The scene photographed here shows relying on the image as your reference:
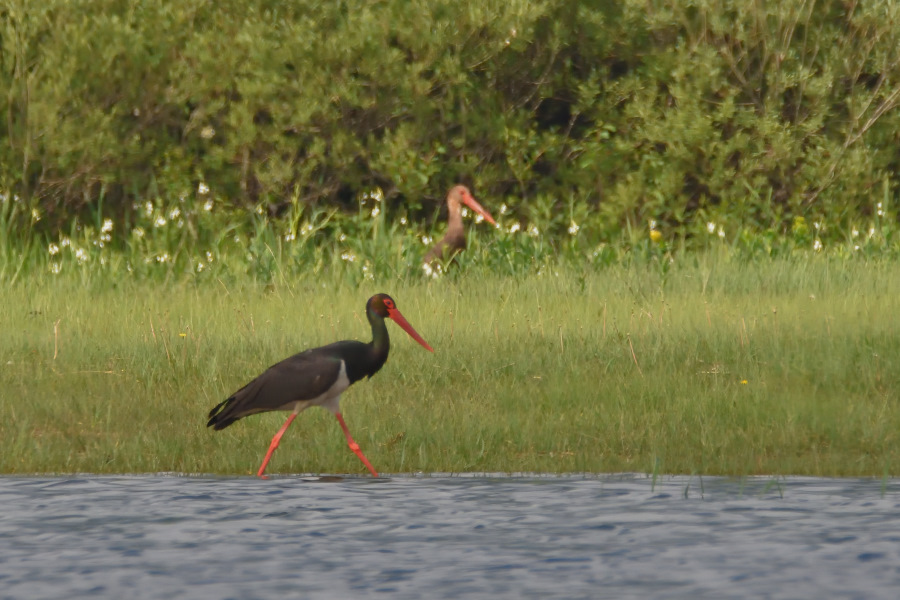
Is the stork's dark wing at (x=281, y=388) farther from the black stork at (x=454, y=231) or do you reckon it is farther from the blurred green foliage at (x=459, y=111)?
the blurred green foliage at (x=459, y=111)

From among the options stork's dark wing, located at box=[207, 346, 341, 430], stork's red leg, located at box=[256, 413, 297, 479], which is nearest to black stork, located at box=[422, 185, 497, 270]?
stork's red leg, located at box=[256, 413, 297, 479]

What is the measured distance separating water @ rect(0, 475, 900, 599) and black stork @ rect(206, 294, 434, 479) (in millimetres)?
358

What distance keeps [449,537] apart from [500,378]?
131 inches

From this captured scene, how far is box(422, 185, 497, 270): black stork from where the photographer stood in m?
15.1

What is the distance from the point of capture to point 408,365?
34.3 ft

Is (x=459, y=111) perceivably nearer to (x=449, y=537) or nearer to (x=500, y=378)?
(x=500, y=378)

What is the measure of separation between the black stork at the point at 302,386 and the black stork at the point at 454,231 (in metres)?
6.17

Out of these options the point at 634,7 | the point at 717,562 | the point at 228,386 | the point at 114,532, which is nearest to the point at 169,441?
the point at 228,386

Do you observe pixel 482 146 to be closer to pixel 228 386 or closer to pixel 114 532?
pixel 228 386

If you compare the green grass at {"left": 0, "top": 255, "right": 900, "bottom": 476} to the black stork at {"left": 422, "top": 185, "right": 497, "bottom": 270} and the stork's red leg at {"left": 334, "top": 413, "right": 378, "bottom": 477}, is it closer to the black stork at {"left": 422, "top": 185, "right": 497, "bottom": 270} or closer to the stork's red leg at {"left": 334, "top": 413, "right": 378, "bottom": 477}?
the stork's red leg at {"left": 334, "top": 413, "right": 378, "bottom": 477}

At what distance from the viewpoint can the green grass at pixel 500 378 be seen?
28.5 ft

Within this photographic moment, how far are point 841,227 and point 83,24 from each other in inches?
338

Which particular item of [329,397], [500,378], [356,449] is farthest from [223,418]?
[500,378]

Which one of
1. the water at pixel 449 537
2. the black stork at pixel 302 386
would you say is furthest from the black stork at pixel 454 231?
the water at pixel 449 537
